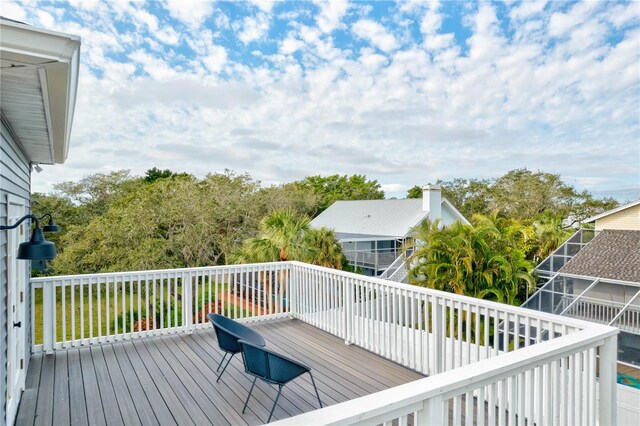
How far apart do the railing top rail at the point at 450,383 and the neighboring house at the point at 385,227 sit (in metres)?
14.4

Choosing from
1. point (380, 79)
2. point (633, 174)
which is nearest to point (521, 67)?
point (380, 79)

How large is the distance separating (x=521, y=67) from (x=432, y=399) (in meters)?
14.1

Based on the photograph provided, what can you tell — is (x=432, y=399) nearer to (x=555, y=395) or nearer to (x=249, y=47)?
(x=555, y=395)

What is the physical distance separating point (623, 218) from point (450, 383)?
18194 millimetres

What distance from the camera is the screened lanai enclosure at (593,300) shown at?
33.0 feet

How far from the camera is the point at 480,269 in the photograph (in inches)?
368

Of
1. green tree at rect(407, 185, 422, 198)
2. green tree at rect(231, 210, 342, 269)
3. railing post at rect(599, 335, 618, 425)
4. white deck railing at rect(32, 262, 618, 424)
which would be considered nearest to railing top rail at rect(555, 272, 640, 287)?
green tree at rect(231, 210, 342, 269)

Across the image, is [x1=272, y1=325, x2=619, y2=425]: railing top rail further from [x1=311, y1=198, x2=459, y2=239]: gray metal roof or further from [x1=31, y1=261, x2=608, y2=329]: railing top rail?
[x1=311, y1=198, x2=459, y2=239]: gray metal roof

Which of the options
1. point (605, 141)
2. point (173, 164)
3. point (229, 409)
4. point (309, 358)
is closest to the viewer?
point (229, 409)

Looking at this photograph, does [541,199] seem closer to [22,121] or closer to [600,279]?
[600,279]

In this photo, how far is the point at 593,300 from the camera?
1148cm

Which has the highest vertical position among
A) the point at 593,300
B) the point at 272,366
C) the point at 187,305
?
the point at 272,366

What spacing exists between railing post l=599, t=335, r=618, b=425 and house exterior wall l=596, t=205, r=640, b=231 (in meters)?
16.3

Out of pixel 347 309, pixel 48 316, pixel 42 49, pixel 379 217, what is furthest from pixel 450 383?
pixel 379 217
